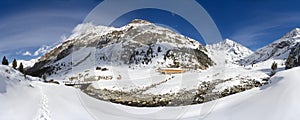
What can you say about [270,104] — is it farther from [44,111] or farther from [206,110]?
[44,111]

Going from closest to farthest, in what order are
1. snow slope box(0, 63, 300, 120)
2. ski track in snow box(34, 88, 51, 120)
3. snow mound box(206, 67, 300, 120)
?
1. ski track in snow box(34, 88, 51, 120)
2. snow slope box(0, 63, 300, 120)
3. snow mound box(206, 67, 300, 120)

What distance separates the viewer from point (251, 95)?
18.1 m

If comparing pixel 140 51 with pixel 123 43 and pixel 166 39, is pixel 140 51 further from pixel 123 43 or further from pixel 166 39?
pixel 166 39

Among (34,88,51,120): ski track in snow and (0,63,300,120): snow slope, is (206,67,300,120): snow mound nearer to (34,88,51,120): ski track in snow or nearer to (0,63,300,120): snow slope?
(0,63,300,120): snow slope

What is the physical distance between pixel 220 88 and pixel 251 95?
1482cm

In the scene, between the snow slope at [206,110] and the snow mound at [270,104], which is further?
the snow mound at [270,104]

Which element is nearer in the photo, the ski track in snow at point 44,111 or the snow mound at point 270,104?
the ski track in snow at point 44,111

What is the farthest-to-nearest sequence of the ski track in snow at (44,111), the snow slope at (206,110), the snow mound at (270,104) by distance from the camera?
the snow mound at (270,104), the snow slope at (206,110), the ski track in snow at (44,111)

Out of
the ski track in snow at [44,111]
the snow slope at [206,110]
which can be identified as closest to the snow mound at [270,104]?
the snow slope at [206,110]

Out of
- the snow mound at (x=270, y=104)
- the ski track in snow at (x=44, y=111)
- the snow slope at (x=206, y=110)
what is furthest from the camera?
the snow mound at (x=270, y=104)

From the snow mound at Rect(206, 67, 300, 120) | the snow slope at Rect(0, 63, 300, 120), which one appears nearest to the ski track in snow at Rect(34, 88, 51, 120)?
the snow slope at Rect(0, 63, 300, 120)

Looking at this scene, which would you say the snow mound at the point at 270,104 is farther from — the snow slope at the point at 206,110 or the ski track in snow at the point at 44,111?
the ski track in snow at the point at 44,111

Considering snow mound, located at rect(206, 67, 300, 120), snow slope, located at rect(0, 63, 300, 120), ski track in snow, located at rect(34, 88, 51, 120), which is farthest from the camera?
snow mound, located at rect(206, 67, 300, 120)

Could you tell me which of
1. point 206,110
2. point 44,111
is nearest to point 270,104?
point 206,110
